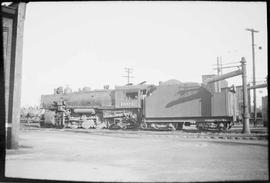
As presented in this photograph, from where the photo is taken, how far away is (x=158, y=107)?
19.5 meters

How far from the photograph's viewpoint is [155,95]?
19.8 meters

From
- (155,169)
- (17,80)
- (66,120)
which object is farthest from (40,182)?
(66,120)

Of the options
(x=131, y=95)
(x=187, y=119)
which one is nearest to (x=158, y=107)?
(x=187, y=119)

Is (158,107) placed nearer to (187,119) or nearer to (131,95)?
(187,119)

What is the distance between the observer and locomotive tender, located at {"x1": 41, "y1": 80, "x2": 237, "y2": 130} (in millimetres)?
17844

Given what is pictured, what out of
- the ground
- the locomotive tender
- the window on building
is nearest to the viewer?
the ground

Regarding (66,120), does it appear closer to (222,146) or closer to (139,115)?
(139,115)

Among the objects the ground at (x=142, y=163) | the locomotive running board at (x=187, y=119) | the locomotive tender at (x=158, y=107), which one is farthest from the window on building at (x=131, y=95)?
the ground at (x=142, y=163)

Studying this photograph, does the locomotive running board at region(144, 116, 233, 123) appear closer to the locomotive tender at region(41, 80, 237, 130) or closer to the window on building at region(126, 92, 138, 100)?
the locomotive tender at region(41, 80, 237, 130)

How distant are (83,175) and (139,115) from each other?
13.7 metres

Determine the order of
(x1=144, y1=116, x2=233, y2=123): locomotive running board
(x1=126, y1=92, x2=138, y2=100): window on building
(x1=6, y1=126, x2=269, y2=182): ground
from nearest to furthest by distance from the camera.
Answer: (x1=6, y1=126, x2=269, y2=182): ground, (x1=144, y1=116, x2=233, y2=123): locomotive running board, (x1=126, y1=92, x2=138, y2=100): window on building

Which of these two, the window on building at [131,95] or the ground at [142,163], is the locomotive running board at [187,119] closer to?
the window on building at [131,95]

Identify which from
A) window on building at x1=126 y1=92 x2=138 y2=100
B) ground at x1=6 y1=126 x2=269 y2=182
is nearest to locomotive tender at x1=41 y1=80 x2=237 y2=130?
window on building at x1=126 y1=92 x2=138 y2=100

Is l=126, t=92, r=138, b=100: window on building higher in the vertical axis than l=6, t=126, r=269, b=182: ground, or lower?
higher
